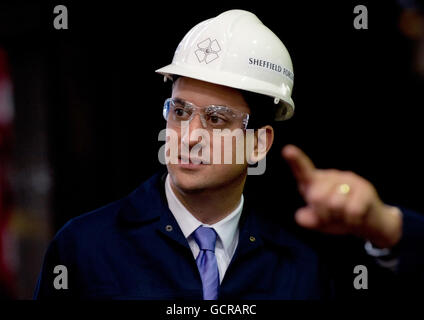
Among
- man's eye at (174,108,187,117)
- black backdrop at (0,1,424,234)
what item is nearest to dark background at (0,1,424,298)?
black backdrop at (0,1,424,234)

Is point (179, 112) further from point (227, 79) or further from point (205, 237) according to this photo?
point (205, 237)

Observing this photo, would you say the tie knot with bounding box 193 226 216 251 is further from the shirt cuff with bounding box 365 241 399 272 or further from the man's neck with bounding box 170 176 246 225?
the shirt cuff with bounding box 365 241 399 272

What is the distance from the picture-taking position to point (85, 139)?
388 cm

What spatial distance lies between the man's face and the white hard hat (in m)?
0.06

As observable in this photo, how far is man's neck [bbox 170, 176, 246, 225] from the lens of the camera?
7.62 feet

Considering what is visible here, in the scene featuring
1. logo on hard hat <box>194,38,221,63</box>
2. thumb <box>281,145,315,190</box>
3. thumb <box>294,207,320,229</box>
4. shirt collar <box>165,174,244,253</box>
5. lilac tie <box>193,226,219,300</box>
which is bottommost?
lilac tie <box>193,226,219,300</box>

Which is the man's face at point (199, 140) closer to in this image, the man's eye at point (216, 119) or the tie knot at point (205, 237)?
the man's eye at point (216, 119)

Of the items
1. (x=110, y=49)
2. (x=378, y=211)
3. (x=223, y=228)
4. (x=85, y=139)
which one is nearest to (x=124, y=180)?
(x=85, y=139)

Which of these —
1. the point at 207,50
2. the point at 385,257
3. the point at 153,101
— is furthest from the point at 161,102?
the point at 385,257

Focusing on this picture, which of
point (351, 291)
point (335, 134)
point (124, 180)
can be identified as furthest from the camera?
point (124, 180)

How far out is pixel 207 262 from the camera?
2.24m

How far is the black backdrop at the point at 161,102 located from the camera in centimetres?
296

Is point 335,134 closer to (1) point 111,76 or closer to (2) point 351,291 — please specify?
(2) point 351,291
